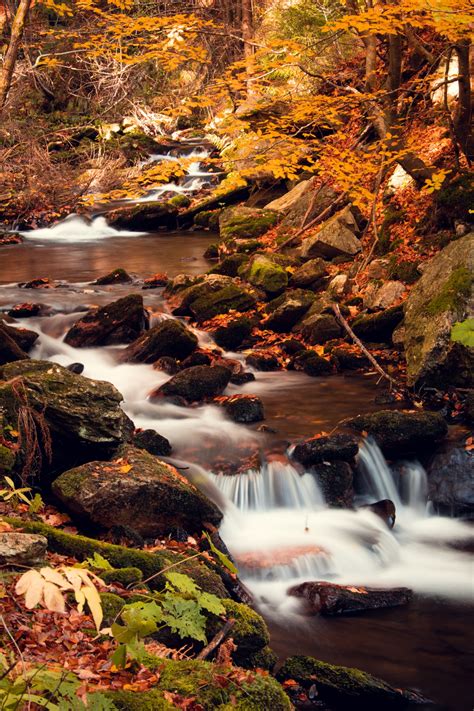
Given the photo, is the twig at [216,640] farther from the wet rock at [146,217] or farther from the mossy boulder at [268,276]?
the wet rock at [146,217]

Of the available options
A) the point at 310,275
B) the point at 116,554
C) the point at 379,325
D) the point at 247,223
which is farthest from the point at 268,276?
the point at 116,554

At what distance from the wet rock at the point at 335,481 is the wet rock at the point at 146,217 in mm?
14793

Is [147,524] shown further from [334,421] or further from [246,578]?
[334,421]

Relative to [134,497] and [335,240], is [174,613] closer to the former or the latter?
[134,497]

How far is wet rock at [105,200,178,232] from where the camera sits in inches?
812

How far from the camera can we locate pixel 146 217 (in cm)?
2062

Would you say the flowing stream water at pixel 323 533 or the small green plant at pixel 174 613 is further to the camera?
the flowing stream water at pixel 323 533

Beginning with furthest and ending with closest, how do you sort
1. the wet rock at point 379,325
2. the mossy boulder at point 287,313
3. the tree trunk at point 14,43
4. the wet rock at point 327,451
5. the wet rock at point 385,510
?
the mossy boulder at point 287,313 < the wet rock at point 379,325 < the wet rock at point 327,451 < the wet rock at point 385,510 < the tree trunk at point 14,43

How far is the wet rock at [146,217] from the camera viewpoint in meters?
20.6

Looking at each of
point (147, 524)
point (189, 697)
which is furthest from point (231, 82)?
point (189, 697)

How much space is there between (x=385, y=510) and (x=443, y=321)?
2.96 m

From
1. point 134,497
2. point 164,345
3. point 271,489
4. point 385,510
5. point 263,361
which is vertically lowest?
point 385,510

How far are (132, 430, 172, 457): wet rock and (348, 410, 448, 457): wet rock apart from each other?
7.36ft

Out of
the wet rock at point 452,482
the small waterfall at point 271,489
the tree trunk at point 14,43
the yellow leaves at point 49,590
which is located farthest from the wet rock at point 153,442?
the yellow leaves at point 49,590
